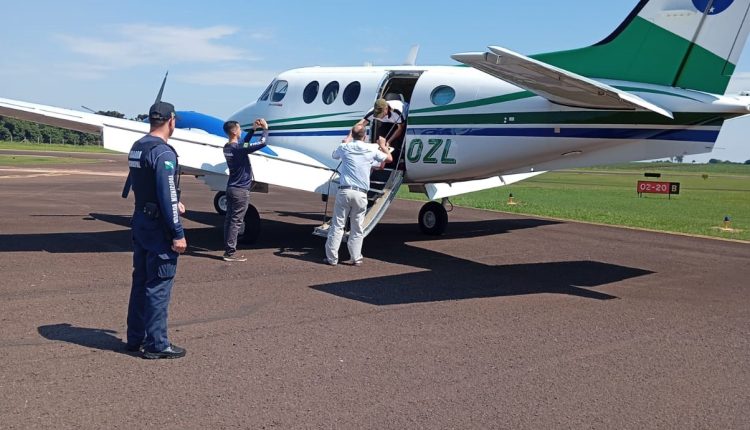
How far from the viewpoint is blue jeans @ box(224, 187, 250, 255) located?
10.9m

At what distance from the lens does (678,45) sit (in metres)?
10.1

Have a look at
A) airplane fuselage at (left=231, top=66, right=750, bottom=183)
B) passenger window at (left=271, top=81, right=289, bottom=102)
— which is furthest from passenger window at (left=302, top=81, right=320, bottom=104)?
passenger window at (left=271, top=81, right=289, bottom=102)

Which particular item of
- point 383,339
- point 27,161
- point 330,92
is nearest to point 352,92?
point 330,92

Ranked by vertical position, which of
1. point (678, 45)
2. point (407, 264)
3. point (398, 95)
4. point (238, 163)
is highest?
point (678, 45)

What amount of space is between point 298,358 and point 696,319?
4802 millimetres

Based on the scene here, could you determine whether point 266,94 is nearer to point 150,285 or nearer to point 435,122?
point 435,122

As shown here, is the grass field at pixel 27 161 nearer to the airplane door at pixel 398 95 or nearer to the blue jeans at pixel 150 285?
the airplane door at pixel 398 95

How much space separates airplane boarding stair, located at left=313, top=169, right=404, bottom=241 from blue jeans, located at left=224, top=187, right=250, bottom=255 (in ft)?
4.47

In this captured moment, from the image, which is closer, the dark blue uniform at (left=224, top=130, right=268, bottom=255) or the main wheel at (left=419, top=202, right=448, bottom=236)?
the dark blue uniform at (left=224, top=130, right=268, bottom=255)

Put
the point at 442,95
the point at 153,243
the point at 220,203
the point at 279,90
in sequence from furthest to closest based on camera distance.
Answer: the point at 220,203 → the point at 279,90 → the point at 442,95 → the point at 153,243

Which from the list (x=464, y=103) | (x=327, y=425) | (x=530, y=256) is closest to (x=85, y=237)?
(x=464, y=103)

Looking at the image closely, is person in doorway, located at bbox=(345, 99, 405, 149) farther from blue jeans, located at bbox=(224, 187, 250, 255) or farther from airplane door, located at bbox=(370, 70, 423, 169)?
blue jeans, located at bbox=(224, 187, 250, 255)

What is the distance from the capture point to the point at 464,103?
1197 cm

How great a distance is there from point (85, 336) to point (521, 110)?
292 inches
